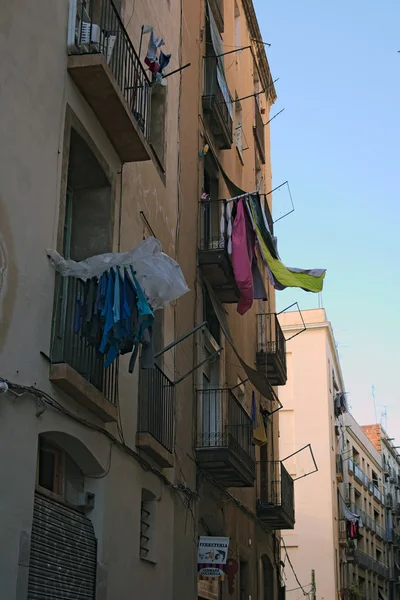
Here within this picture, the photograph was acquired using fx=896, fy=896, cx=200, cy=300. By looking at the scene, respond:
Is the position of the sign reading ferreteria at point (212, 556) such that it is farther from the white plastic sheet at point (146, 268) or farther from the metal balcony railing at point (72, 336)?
the white plastic sheet at point (146, 268)

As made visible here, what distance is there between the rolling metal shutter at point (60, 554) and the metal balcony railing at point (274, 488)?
12.9 m

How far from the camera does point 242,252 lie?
17.6 meters

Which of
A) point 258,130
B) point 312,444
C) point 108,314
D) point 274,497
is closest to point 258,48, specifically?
point 258,130

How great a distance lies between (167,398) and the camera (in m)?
14.2

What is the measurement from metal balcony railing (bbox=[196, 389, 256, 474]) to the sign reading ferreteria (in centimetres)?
164

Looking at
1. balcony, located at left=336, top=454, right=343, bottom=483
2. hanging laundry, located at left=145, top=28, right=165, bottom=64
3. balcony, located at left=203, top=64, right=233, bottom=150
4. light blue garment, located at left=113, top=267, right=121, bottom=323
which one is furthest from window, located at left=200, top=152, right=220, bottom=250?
balcony, located at left=336, top=454, right=343, bottom=483

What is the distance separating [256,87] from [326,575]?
80.0 ft

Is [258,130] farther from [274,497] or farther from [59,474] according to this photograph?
[59,474]

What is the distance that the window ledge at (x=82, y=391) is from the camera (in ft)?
30.5

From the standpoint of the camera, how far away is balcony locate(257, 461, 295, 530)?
22.7m

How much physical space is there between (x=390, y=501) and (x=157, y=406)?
60.9 m

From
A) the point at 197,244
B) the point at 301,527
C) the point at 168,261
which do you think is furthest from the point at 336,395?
the point at 168,261

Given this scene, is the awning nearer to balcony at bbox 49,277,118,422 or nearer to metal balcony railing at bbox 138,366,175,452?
metal balcony railing at bbox 138,366,175,452

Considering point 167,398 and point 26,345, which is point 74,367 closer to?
point 26,345
